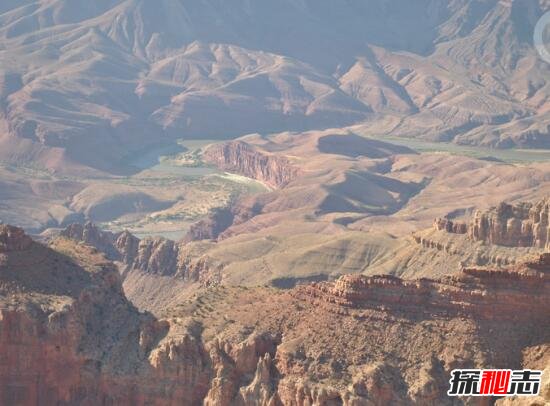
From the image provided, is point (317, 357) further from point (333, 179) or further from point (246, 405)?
point (333, 179)

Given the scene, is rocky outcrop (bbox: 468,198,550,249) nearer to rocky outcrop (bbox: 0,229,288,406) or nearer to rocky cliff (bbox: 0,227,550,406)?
rocky cliff (bbox: 0,227,550,406)

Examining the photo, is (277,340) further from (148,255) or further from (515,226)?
(148,255)

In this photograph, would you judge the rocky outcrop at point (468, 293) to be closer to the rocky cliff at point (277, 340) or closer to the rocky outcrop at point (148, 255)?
the rocky cliff at point (277, 340)

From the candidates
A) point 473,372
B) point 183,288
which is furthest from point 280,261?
point 473,372

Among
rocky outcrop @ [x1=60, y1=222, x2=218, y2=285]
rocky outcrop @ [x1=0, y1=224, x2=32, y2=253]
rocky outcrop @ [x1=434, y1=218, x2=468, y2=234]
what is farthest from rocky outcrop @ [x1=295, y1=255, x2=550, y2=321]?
rocky outcrop @ [x1=60, y1=222, x2=218, y2=285]

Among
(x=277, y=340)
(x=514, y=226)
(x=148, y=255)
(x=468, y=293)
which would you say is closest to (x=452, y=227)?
(x=514, y=226)

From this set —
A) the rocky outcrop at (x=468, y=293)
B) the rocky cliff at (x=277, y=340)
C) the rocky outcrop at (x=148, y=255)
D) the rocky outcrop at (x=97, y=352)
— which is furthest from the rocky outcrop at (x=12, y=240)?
the rocky outcrop at (x=148, y=255)
